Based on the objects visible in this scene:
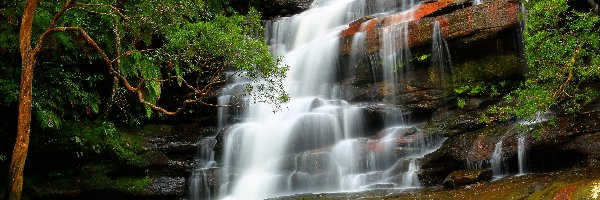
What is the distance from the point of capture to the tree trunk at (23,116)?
7.45 m

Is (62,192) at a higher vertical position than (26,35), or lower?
lower

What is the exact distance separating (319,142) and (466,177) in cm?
441

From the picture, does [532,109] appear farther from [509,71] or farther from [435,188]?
[509,71]

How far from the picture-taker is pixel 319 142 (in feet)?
42.8

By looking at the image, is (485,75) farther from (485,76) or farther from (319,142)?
(319,142)

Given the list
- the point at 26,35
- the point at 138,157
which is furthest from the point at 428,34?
the point at 26,35

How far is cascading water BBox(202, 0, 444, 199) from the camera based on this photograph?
11453mm

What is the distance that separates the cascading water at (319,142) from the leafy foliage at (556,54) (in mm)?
2956

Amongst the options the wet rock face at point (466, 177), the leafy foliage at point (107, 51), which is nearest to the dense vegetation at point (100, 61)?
the leafy foliage at point (107, 51)

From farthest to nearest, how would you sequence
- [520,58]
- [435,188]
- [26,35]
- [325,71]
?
[325,71]
[520,58]
[435,188]
[26,35]

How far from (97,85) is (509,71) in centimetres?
1092

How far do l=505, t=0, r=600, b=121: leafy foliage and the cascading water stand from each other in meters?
2.96

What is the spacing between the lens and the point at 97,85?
13.2 meters

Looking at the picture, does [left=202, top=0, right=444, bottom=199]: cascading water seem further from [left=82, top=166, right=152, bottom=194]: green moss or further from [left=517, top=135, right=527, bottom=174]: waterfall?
[left=517, top=135, right=527, bottom=174]: waterfall
